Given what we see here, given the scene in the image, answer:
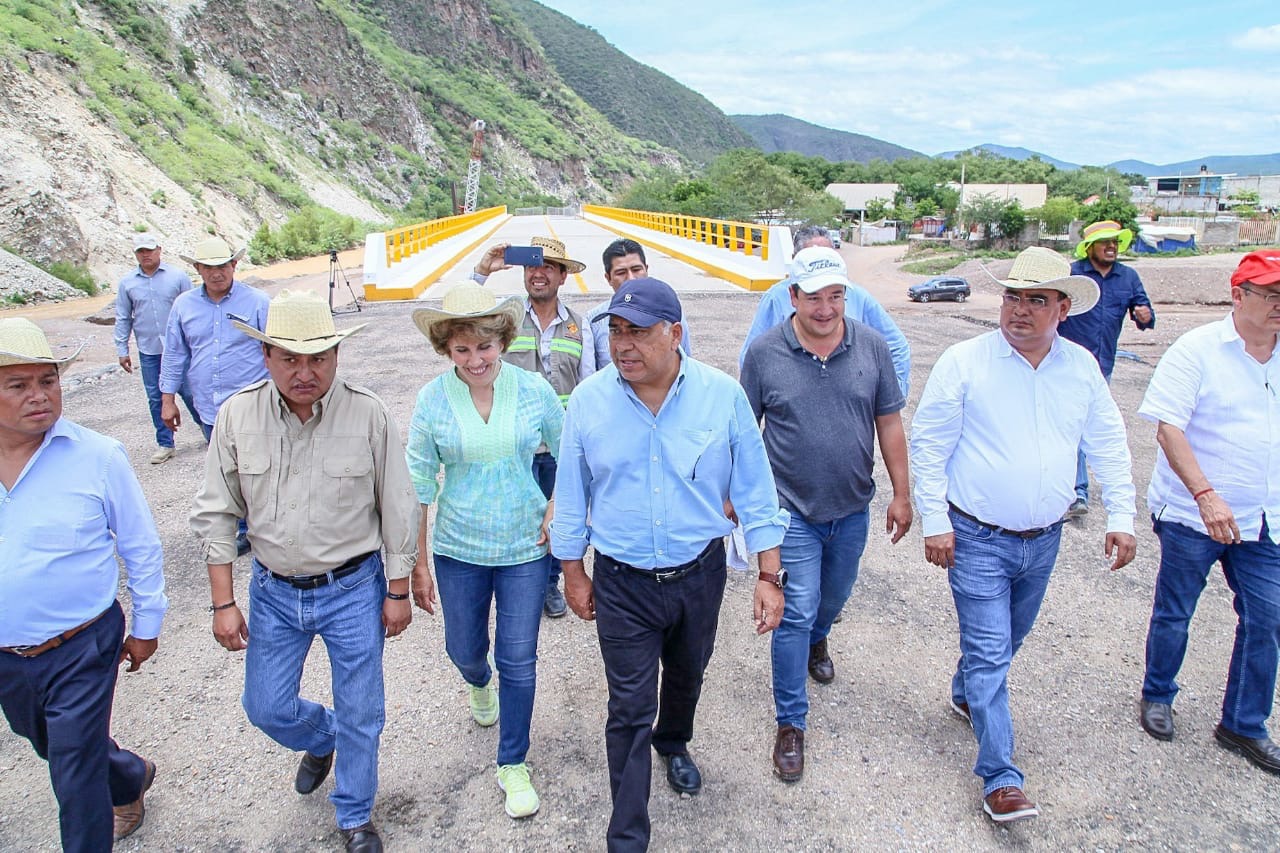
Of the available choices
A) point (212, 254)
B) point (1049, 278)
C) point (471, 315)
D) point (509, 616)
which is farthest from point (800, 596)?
point (212, 254)

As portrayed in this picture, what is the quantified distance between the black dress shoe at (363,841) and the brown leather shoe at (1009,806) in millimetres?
2051

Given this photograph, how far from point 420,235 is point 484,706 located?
72.8ft

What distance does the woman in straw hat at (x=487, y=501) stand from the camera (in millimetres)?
2967

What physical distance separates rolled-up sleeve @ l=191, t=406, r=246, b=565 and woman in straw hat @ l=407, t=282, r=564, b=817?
574mm

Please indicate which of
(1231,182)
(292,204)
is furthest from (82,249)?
(1231,182)

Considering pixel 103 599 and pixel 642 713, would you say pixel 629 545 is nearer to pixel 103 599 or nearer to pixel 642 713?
pixel 642 713

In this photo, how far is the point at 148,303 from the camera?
676 cm

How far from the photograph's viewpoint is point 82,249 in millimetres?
18109

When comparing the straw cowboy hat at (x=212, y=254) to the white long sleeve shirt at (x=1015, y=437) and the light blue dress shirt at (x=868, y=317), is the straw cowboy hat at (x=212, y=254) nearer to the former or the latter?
the light blue dress shirt at (x=868, y=317)

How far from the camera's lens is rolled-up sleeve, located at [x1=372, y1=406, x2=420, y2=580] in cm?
280

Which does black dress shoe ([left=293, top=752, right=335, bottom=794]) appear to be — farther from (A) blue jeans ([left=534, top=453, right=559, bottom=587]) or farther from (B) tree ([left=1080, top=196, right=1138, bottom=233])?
(B) tree ([left=1080, top=196, right=1138, bottom=233])

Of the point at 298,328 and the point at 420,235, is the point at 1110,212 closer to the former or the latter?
the point at 420,235

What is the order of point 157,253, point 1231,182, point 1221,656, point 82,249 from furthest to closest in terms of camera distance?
point 1231,182
point 82,249
point 157,253
point 1221,656

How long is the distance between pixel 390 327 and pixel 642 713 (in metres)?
11.5
